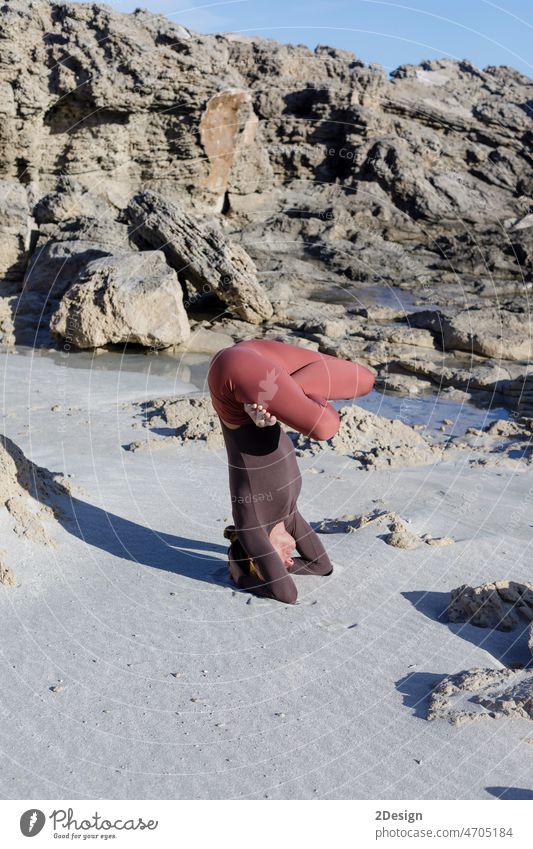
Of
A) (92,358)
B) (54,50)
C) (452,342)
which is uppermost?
(54,50)

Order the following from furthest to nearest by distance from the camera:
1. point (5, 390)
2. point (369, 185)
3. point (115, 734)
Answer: point (369, 185) < point (5, 390) < point (115, 734)

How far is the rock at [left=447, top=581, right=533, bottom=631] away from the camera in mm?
3697

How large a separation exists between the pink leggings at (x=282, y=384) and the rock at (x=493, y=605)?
3.14 feet

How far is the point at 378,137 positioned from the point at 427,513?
19.6m

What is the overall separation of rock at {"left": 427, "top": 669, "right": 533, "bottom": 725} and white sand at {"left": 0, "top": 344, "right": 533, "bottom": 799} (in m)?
0.04

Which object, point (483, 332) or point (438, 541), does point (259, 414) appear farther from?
point (483, 332)

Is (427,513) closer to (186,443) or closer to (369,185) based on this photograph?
(186,443)

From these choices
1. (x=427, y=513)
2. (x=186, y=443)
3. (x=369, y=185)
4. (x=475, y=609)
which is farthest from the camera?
(x=369, y=185)

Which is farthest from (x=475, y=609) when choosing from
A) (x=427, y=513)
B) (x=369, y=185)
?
(x=369, y=185)

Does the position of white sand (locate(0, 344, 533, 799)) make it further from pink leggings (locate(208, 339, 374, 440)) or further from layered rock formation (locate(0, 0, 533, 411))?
layered rock formation (locate(0, 0, 533, 411))

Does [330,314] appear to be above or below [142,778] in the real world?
below

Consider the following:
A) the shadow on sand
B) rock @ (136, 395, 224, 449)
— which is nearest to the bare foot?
the shadow on sand

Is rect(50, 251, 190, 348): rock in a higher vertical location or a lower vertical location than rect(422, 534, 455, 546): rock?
lower

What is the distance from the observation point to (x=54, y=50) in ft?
58.0
